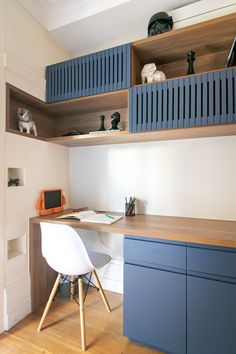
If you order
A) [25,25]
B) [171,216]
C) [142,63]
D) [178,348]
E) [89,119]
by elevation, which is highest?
[25,25]

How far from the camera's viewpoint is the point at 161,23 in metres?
1.47

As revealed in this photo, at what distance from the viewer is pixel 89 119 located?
2.03 metres

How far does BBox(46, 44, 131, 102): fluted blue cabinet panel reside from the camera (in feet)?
4.89

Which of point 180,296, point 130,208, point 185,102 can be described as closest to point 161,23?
point 185,102

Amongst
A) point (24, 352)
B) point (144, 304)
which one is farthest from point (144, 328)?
point (24, 352)

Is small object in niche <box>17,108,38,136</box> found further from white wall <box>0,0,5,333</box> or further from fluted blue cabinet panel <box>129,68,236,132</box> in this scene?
fluted blue cabinet panel <box>129,68,236,132</box>

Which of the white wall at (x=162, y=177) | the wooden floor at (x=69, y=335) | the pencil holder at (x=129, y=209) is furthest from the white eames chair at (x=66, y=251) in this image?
the white wall at (x=162, y=177)

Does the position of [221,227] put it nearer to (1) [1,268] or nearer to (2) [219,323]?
(2) [219,323]

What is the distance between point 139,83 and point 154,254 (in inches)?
50.4

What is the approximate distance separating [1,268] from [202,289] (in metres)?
1.31

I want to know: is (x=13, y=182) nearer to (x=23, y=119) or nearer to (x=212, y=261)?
(x=23, y=119)

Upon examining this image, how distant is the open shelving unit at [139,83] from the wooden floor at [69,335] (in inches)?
56.2

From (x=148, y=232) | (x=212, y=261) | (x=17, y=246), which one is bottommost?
(x=17, y=246)

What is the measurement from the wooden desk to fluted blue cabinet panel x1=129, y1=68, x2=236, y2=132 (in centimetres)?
66
